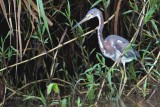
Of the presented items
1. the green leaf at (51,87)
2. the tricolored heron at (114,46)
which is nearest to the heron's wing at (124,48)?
the tricolored heron at (114,46)

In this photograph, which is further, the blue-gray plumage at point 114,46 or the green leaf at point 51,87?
the blue-gray plumage at point 114,46

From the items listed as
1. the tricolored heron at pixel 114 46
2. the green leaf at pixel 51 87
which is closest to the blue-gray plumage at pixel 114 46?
the tricolored heron at pixel 114 46

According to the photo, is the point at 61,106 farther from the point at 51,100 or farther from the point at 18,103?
the point at 18,103

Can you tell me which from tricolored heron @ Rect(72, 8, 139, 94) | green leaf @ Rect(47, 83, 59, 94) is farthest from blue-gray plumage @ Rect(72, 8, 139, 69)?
green leaf @ Rect(47, 83, 59, 94)

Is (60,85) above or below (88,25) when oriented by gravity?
below

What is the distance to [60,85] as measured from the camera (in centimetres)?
434

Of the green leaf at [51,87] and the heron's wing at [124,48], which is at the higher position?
the green leaf at [51,87]

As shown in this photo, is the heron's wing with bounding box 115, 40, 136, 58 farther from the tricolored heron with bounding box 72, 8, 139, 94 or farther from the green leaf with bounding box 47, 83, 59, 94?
the green leaf with bounding box 47, 83, 59, 94

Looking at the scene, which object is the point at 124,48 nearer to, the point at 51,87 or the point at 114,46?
the point at 114,46

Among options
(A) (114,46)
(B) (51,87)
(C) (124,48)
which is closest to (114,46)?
(A) (114,46)

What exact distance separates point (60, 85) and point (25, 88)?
1.04 ft

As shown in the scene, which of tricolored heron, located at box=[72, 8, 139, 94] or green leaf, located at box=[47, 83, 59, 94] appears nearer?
green leaf, located at box=[47, 83, 59, 94]

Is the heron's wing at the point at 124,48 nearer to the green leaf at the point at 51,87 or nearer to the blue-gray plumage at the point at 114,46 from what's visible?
the blue-gray plumage at the point at 114,46

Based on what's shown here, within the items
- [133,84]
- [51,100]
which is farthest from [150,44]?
[51,100]
